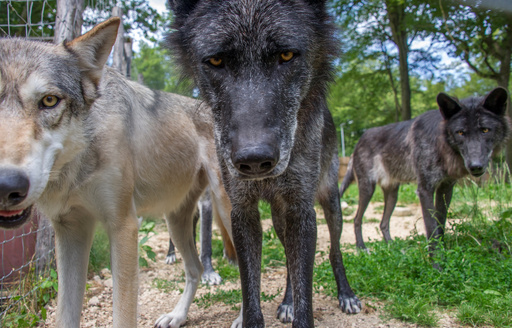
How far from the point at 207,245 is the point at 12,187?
3.74 meters

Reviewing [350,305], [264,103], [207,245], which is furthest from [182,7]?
[207,245]

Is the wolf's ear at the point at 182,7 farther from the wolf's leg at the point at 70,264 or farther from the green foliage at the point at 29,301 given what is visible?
A: the green foliage at the point at 29,301

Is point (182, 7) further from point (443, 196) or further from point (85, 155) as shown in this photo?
point (443, 196)

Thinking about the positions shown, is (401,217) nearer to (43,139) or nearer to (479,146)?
(479,146)

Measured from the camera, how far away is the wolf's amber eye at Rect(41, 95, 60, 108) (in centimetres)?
190

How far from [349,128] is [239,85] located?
29.0m

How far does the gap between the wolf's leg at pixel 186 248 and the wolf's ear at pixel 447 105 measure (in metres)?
3.26

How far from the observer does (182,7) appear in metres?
2.51

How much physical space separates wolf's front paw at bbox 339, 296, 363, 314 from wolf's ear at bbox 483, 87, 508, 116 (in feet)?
10.1

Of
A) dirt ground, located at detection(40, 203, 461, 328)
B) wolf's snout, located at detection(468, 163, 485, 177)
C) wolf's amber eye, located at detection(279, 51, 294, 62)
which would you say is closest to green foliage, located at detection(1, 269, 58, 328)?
dirt ground, located at detection(40, 203, 461, 328)

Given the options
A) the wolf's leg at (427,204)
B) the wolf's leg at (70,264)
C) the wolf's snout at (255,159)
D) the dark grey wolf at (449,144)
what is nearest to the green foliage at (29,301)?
the wolf's leg at (70,264)

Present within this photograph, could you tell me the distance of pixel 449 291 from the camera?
3342mm

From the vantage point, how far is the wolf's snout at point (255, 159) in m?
1.75

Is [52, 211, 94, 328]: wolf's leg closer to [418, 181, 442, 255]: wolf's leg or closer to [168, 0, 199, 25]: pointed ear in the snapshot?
[168, 0, 199, 25]: pointed ear
